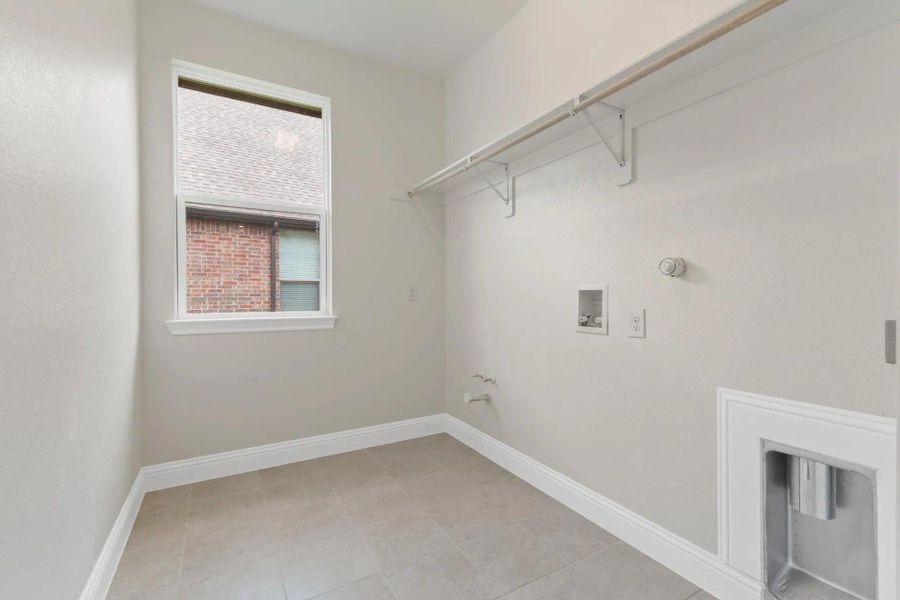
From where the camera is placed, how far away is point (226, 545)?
1.83 m

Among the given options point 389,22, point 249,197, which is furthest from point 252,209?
point 389,22

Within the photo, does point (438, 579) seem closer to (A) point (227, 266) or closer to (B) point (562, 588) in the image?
(B) point (562, 588)

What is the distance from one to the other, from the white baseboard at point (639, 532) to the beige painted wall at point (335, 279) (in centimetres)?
108

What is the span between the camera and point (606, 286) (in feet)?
6.29

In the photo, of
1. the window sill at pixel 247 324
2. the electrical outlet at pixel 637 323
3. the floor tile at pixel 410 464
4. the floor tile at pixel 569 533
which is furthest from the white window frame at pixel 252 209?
the electrical outlet at pixel 637 323

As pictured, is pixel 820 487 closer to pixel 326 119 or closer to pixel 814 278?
pixel 814 278

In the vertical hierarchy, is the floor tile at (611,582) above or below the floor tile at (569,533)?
below

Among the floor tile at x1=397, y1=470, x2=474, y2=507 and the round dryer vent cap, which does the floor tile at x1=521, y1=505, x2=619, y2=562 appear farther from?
the round dryer vent cap

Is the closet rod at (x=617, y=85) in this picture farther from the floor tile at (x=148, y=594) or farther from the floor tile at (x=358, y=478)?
the floor tile at (x=148, y=594)

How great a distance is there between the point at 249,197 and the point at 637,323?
7.96 feet

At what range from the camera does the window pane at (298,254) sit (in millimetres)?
2746

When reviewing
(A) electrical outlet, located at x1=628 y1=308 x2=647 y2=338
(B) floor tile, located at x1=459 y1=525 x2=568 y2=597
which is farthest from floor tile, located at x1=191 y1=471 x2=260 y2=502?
(A) electrical outlet, located at x1=628 y1=308 x2=647 y2=338

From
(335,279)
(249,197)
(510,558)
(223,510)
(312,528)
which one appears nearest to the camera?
(510,558)

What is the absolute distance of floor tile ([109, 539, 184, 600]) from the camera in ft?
5.11
